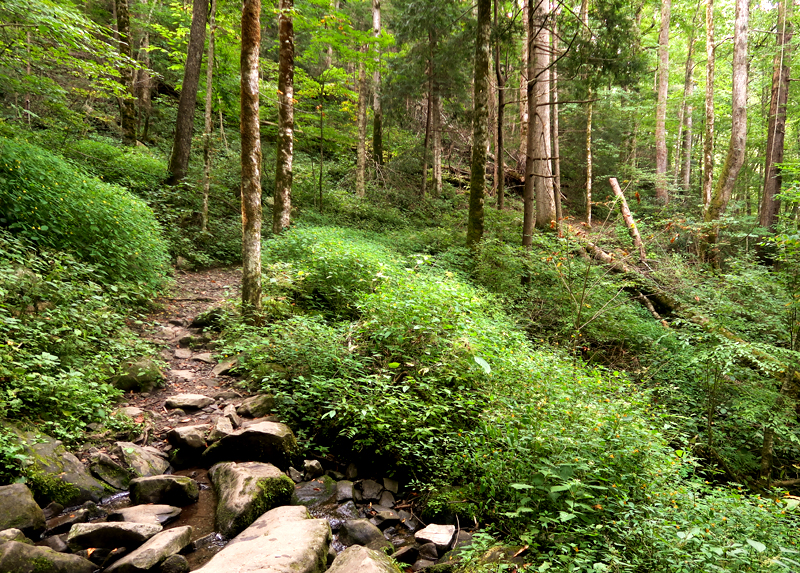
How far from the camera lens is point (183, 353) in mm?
6723

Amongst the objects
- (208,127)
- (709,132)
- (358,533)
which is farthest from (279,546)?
(709,132)

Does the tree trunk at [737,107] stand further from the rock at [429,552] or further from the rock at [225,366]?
the rock at [225,366]

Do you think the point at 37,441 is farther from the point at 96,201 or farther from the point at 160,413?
the point at 96,201

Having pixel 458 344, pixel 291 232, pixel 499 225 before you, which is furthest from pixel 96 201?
pixel 499 225

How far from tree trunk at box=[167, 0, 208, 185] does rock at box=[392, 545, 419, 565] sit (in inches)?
507

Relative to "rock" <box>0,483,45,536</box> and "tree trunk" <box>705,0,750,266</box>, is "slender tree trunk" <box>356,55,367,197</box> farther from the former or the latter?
"rock" <box>0,483,45,536</box>

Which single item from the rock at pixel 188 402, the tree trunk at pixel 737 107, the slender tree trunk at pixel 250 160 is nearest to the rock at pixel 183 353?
the slender tree trunk at pixel 250 160

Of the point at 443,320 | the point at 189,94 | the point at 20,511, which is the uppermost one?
the point at 189,94

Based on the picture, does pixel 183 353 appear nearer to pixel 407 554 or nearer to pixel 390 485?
pixel 390 485

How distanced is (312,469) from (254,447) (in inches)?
26.2

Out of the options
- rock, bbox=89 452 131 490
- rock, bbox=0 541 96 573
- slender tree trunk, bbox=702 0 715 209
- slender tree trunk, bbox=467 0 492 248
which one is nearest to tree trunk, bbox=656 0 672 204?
slender tree trunk, bbox=702 0 715 209

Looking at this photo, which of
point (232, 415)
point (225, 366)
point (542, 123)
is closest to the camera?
point (232, 415)

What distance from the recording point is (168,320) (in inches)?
304

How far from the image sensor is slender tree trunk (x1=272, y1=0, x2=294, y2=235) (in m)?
11.1
